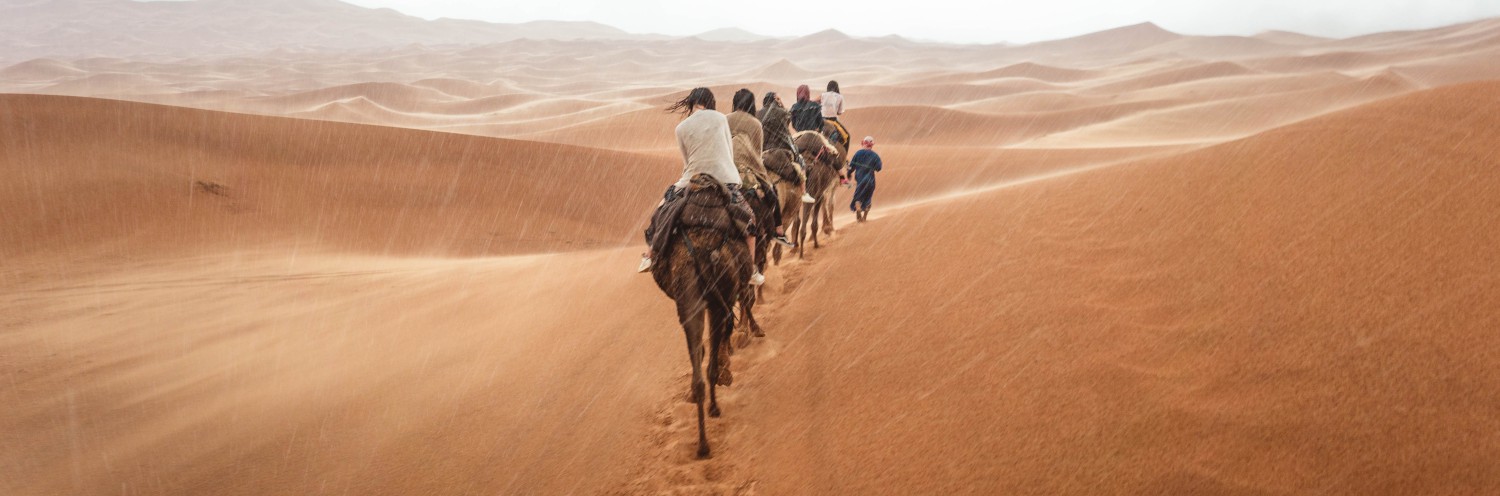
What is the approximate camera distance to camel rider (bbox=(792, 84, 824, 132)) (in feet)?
31.3

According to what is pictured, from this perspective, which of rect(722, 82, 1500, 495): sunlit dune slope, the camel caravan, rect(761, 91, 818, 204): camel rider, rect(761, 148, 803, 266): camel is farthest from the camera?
rect(761, 91, 818, 204): camel rider

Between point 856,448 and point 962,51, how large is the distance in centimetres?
12881

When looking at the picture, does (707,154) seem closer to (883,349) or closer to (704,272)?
(704,272)

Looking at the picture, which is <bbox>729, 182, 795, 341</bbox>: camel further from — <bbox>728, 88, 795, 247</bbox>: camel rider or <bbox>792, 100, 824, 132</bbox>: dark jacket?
<bbox>792, 100, 824, 132</bbox>: dark jacket

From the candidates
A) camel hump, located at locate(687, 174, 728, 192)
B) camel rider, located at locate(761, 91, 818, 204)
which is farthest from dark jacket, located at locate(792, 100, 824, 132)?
camel hump, located at locate(687, 174, 728, 192)

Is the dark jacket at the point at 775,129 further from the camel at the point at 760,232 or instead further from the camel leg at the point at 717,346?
the camel leg at the point at 717,346

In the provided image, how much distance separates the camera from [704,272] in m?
4.79

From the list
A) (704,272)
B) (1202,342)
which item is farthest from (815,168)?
(1202,342)

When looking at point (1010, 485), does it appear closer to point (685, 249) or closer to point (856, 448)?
point (856, 448)

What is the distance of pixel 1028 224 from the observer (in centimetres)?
659

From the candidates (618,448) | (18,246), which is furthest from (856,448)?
(18,246)

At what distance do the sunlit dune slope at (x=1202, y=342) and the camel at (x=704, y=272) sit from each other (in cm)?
49

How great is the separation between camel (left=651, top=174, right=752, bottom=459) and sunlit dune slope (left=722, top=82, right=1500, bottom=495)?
0.49 metres

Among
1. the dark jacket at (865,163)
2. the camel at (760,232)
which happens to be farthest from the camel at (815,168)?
the camel at (760,232)
